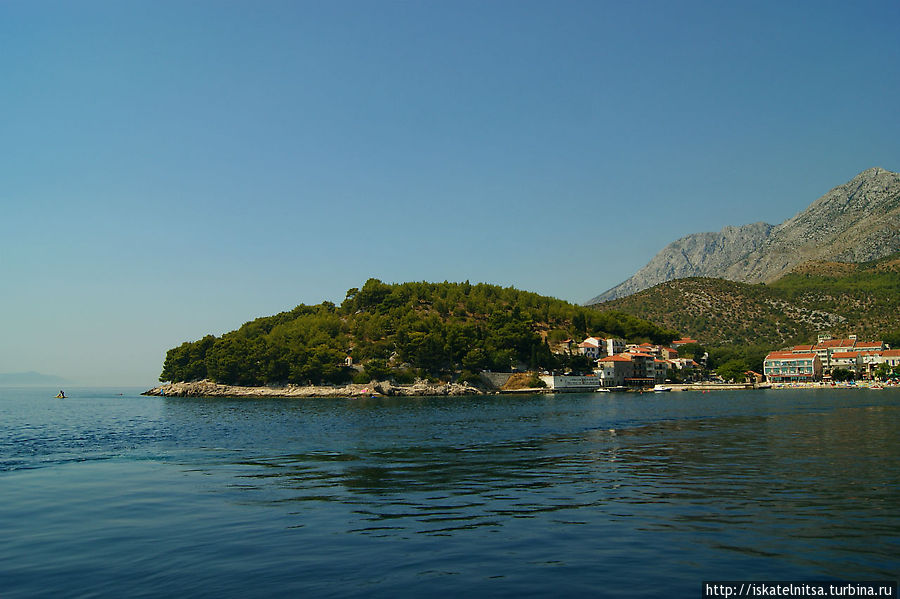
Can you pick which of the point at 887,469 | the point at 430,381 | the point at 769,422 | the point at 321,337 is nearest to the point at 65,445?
the point at 887,469

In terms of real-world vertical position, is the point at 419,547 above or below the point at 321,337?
below

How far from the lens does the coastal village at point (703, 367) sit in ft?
452

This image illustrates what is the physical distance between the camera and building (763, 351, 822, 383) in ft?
479

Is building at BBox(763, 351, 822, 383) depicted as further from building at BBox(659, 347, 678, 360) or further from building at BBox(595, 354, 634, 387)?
building at BBox(595, 354, 634, 387)

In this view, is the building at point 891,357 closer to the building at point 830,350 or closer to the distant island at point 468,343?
the building at point 830,350

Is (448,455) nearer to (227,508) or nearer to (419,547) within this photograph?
(227,508)

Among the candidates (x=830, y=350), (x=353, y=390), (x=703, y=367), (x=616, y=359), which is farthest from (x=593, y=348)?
(x=353, y=390)

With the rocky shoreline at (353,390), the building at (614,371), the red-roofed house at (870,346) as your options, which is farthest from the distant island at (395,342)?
the red-roofed house at (870,346)

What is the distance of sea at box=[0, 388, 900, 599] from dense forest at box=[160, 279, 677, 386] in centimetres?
10565

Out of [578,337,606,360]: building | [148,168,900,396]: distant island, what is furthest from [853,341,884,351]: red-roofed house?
[578,337,606,360]: building

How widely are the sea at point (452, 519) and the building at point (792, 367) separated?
128 meters

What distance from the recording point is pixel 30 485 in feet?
75.5

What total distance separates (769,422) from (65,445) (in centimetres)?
4759

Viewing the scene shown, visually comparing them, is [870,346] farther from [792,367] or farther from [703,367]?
[703,367]
